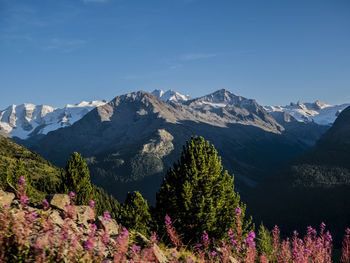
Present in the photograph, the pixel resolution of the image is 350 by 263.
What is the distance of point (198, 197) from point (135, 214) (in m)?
22.6

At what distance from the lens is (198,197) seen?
25.5 meters

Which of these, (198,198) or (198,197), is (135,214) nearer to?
(198,197)

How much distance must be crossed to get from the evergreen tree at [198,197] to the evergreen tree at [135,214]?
17.3m

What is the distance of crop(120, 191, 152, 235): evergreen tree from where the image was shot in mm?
43625

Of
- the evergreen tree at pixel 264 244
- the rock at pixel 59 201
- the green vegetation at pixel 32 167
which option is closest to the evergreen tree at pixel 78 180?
the evergreen tree at pixel 264 244

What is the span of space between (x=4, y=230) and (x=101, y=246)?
2.50 metres

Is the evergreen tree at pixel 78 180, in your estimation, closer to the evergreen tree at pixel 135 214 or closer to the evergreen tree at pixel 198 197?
the evergreen tree at pixel 135 214

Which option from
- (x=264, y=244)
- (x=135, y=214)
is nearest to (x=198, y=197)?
(x=135, y=214)

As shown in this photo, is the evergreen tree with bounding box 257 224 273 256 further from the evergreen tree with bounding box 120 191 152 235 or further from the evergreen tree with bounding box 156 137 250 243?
the evergreen tree with bounding box 120 191 152 235

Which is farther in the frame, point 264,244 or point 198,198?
point 264,244

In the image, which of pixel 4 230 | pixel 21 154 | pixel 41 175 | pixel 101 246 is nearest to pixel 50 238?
pixel 4 230

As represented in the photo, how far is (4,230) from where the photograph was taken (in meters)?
6.62

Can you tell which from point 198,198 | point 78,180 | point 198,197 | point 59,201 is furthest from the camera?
point 78,180

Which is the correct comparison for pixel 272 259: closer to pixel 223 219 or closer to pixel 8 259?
pixel 8 259
